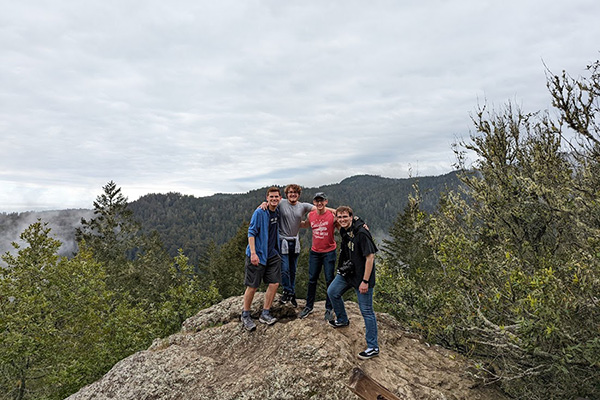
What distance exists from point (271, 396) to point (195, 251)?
12409 cm

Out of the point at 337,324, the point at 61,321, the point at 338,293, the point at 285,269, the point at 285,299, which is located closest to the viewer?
the point at 338,293

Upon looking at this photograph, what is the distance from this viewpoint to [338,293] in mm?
6293

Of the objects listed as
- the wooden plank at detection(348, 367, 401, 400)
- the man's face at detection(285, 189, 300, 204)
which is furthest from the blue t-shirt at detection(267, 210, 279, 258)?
the wooden plank at detection(348, 367, 401, 400)

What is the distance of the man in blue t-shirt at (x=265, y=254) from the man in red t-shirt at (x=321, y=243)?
71 cm

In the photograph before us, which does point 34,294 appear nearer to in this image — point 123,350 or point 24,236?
point 24,236

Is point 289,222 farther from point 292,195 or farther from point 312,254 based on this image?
point 312,254

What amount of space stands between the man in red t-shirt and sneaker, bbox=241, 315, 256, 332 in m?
1.01

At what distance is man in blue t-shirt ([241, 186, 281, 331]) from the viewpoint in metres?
6.80

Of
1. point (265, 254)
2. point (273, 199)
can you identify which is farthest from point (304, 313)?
point (273, 199)

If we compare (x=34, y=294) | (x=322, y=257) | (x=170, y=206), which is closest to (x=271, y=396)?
(x=322, y=257)

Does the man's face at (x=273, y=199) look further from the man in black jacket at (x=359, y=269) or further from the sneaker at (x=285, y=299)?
the sneaker at (x=285, y=299)

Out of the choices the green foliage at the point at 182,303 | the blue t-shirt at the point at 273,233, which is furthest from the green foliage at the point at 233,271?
the blue t-shirt at the point at 273,233

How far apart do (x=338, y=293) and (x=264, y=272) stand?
5.42ft

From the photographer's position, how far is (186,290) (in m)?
11.7
